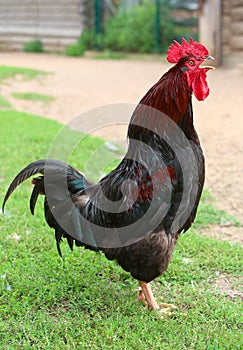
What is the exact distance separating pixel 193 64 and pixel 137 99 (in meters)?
7.14

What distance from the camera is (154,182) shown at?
3385 mm

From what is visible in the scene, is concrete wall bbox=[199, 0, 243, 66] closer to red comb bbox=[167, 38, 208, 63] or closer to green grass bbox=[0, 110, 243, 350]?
green grass bbox=[0, 110, 243, 350]

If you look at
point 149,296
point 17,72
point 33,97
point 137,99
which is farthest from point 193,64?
point 17,72

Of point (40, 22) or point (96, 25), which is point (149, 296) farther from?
point (40, 22)

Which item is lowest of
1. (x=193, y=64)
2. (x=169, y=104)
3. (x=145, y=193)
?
(x=145, y=193)

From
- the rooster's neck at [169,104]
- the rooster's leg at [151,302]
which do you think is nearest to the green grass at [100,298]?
the rooster's leg at [151,302]

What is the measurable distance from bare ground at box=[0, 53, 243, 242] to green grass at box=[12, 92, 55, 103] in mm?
142

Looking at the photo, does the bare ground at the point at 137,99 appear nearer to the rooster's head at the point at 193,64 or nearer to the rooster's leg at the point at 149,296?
the rooster's leg at the point at 149,296

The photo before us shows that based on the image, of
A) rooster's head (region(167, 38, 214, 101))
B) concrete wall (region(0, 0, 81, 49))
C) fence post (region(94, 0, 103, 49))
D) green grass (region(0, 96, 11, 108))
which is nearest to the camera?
rooster's head (region(167, 38, 214, 101))

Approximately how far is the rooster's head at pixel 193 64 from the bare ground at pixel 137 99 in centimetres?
195

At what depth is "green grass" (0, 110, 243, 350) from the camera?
3.36 m

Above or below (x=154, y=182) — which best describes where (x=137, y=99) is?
below

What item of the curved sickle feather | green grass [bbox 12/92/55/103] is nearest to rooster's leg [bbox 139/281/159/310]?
the curved sickle feather

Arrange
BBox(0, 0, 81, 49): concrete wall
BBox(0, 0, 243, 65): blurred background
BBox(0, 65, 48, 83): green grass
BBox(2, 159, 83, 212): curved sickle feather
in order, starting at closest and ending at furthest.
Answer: BBox(2, 159, 83, 212): curved sickle feather → BBox(0, 65, 48, 83): green grass → BBox(0, 0, 243, 65): blurred background → BBox(0, 0, 81, 49): concrete wall
